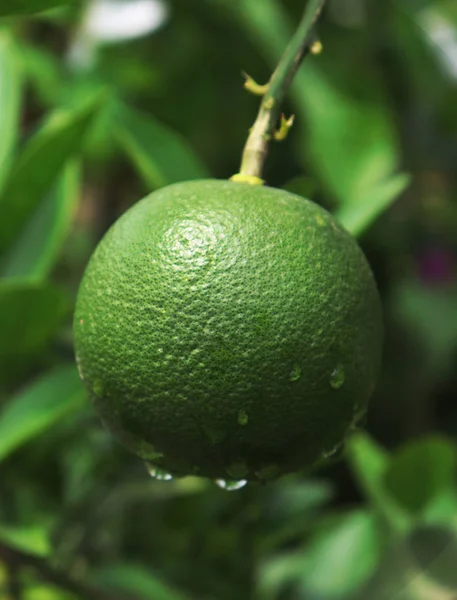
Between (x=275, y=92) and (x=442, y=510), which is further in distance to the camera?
(x=442, y=510)

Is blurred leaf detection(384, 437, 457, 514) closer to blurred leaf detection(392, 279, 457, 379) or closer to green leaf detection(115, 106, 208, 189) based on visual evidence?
green leaf detection(115, 106, 208, 189)

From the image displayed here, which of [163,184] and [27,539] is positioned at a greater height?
[163,184]

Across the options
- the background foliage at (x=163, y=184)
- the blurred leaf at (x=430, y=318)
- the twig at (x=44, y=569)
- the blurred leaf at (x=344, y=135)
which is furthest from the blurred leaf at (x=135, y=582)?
the blurred leaf at (x=430, y=318)

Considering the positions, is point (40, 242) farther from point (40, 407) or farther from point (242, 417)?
point (242, 417)

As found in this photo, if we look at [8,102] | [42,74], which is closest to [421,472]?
[8,102]

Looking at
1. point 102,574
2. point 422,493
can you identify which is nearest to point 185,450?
point 102,574

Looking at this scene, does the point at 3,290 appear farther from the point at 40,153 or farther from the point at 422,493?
the point at 422,493

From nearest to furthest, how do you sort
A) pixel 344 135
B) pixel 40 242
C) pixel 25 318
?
pixel 25 318
pixel 40 242
pixel 344 135
